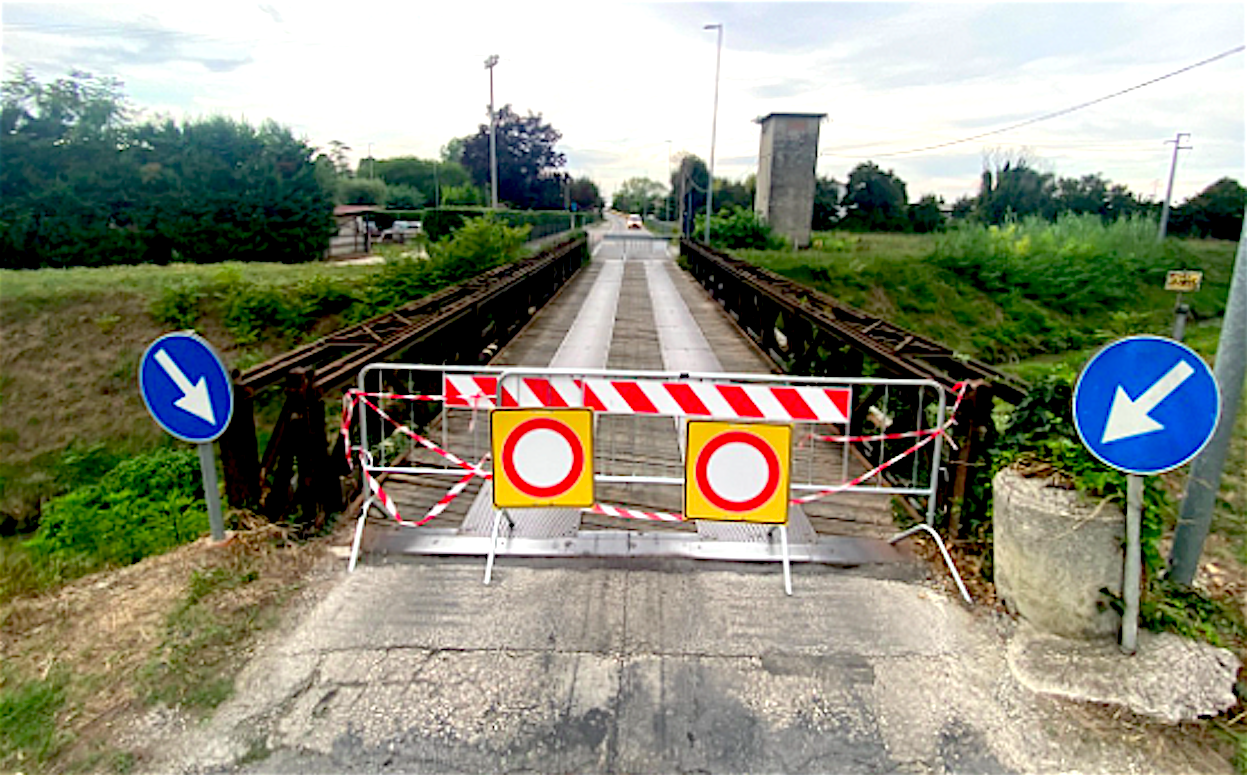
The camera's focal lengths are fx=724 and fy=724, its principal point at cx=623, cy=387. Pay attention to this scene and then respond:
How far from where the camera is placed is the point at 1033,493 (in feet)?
11.6

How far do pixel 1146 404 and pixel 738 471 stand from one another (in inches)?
Answer: 78.6

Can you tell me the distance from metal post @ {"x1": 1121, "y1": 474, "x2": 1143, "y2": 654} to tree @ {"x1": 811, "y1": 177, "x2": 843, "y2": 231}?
60.7m

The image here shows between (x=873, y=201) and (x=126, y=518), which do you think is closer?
(x=126, y=518)

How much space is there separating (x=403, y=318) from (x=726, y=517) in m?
4.42

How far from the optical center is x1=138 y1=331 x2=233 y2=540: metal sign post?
3.91 metres

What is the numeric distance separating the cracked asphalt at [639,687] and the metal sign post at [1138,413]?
843 mm

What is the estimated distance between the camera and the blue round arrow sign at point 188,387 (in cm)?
391

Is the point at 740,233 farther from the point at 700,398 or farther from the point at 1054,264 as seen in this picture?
the point at 700,398

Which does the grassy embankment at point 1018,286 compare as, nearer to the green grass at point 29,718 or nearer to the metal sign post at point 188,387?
the metal sign post at point 188,387

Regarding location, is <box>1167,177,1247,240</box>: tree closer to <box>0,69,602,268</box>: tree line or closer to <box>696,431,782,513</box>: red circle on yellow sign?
<box>0,69,602,268</box>: tree line

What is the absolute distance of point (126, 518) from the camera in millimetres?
8398

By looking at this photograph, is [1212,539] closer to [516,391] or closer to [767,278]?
[516,391]

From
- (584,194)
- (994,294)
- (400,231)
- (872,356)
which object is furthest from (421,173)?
(872,356)

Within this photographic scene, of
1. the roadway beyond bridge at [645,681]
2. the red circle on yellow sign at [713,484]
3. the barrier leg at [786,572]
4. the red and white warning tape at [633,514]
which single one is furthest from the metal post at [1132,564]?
the red and white warning tape at [633,514]
